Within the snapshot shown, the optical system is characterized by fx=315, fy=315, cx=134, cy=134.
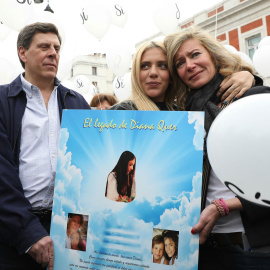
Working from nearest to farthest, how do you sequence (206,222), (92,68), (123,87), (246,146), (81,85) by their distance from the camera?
(246,146)
(206,222)
(123,87)
(81,85)
(92,68)

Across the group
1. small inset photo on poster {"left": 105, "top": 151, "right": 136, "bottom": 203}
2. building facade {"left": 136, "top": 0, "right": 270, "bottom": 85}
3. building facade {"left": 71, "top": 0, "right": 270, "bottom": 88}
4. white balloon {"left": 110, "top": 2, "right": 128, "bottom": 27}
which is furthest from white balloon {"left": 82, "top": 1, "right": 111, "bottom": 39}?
building facade {"left": 136, "top": 0, "right": 270, "bottom": 85}

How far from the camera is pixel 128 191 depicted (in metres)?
1.35

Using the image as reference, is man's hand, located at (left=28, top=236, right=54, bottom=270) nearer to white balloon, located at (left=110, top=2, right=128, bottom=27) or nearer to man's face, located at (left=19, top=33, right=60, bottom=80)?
man's face, located at (left=19, top=33, right=60, bottom=80)

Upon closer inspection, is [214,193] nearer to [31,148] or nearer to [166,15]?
[31,148]

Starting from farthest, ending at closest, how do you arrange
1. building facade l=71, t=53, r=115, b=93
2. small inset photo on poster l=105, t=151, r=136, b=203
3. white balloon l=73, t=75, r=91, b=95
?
building facade l=71, t=53, r=115, b=93 → white balloon l=73, t=75, r=91, b=95 → small inset photo on poster l=105, t=151, r=136, b=203

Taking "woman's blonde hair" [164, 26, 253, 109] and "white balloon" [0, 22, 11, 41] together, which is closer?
"woman's blonde hair" [164, 26, 253, 109]

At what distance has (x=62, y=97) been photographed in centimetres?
180

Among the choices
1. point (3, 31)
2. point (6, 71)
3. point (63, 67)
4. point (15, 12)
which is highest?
point (3, 31)

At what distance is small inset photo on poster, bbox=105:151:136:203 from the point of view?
1.35 metres

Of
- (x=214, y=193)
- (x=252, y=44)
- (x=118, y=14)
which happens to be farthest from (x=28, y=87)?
(x=252, y=44)

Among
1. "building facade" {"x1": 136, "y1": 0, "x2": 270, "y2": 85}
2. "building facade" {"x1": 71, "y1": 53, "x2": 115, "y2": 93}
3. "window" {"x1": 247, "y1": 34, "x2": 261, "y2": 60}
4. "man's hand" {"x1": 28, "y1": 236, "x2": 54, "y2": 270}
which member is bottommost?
"man's hand" {"x1": 28, "y1": 236, "x2": 54, "y2": 270}

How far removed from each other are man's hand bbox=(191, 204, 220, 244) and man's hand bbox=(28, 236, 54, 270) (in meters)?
0.64

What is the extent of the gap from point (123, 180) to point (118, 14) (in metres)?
5.44

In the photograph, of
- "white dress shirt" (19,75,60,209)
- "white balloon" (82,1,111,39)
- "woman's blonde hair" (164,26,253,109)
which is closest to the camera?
"white dress shirt" (19,75,60,209)
